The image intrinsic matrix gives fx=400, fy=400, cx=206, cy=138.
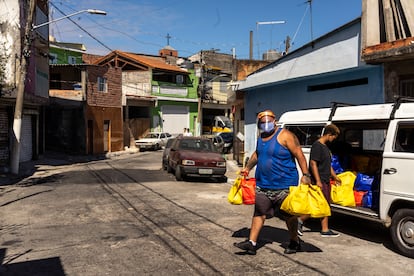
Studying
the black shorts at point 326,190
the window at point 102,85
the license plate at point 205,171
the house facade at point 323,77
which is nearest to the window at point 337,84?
the house facade at point 323,77

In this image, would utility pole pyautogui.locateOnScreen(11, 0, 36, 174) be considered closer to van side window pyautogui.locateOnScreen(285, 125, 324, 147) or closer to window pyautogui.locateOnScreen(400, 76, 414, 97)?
van side window pyautogui.locateOnScreen(285, 125, 324, 147)

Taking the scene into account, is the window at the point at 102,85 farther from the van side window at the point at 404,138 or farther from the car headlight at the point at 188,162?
the van side window at the point at 404,138

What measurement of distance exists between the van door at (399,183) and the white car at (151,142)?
29.0 metres

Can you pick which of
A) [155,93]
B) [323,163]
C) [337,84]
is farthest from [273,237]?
[155,93]

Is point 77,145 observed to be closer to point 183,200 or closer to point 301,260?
point 183,200

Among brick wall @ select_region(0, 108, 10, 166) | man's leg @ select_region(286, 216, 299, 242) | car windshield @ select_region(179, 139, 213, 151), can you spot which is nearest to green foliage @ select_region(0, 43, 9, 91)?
brick wall @ select_region(0, 108, 10, 166)

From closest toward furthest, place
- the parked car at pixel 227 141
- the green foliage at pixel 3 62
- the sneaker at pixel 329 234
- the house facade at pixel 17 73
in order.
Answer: the sneaker at pixel 329 234
the green foliage at pixel 3 62
the house facade at pixel 17 73
the parked car at pixel 227 141

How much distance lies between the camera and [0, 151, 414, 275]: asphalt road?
5.09 meters

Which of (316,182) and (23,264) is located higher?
(316,182)

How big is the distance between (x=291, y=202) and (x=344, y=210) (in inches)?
85.5

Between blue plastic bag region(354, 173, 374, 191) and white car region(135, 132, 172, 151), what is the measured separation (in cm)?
2781

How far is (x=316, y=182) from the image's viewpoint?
6.42 meters

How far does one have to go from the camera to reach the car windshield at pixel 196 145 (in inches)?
609

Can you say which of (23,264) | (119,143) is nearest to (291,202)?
(23,264)
